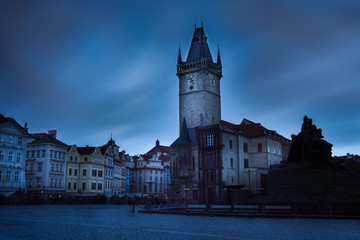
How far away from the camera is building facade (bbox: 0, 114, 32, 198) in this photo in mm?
55031

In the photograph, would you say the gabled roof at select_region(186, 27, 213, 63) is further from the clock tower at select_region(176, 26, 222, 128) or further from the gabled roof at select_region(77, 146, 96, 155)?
the gabled roof at select_region(77, 146, 96, 155)

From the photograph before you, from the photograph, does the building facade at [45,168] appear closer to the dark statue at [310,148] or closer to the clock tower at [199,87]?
the clock tower at [199,87]

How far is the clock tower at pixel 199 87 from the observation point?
78.4 m

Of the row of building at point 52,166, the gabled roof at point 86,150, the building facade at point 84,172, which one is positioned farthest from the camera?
the gabled roof at point 86,150

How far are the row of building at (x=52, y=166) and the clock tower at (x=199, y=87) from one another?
21.8 m

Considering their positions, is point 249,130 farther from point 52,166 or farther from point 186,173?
point 52,166

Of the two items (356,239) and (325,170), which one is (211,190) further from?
(356,239)

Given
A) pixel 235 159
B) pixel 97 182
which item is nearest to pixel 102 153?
pixel 97 182

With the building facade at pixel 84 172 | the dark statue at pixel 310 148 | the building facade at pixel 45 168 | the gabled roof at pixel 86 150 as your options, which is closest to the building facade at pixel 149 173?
Answer: the building facade at pixel 84 172

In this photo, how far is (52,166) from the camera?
69.1 meters

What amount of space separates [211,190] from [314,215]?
1712 inches

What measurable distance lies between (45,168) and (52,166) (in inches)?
65.9

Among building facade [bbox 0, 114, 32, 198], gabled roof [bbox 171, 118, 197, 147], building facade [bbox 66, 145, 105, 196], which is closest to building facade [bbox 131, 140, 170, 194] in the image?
building facade [bbox 66, 145, 105, 196]

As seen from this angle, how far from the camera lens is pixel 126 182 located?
106 meters
